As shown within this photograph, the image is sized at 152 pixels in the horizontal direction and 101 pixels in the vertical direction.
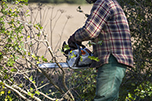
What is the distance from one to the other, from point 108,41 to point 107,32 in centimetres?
10

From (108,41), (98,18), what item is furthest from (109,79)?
(98,18)

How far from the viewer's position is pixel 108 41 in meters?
2.24

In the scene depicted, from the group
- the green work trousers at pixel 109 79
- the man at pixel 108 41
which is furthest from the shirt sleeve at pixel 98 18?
the green work trousers at pixel 109 79

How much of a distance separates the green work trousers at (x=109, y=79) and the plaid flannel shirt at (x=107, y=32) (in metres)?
0.06

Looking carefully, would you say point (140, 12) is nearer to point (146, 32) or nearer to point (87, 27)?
point (146, 32)

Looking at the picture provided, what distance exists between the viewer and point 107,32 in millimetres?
2246

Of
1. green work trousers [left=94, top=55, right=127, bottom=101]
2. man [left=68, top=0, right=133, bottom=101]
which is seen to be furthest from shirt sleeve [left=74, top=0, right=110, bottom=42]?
green work trousers [left=94, top=55, right=127, bottom=101]

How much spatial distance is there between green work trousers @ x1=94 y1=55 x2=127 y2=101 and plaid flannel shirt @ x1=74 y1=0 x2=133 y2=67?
0.06 m

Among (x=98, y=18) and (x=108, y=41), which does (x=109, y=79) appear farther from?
(x=98, y=18)

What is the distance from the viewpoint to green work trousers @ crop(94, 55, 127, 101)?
7.27ft

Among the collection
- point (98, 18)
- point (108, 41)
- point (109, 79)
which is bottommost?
point (109, 79)

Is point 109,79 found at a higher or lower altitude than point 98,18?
lower

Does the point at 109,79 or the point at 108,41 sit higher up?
the point at 108,41

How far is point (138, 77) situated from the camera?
3.51 meters
